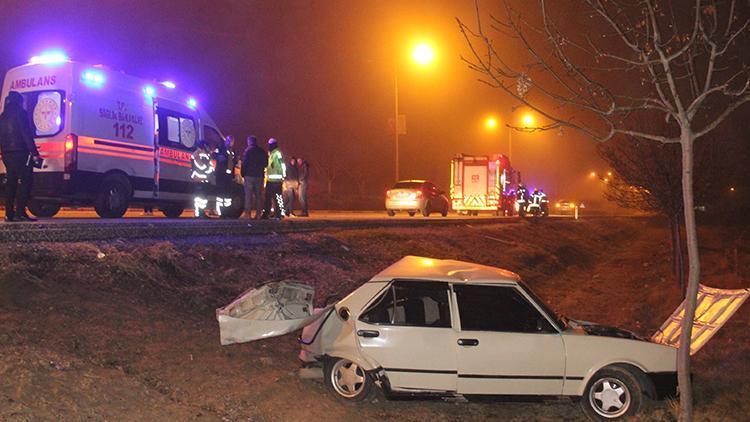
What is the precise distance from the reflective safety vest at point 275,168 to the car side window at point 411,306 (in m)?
8.29

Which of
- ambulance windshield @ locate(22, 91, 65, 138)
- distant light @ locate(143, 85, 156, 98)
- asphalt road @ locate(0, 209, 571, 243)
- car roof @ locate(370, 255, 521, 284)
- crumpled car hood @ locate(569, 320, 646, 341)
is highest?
distant light @ locate(143, 85, 156, 98)

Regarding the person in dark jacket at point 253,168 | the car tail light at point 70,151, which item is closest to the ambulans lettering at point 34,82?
the car tail light at point 70,151

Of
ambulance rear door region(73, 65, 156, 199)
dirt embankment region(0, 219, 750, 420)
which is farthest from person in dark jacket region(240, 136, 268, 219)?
ambulance rear door region(73, 65, 156, 199)

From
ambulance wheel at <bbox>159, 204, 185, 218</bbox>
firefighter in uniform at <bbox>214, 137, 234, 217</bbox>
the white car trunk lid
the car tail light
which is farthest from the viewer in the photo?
ambulance wheel at <bbox>159, 204, 185, 218</bbox>

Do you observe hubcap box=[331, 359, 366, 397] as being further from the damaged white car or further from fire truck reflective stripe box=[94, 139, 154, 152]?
fire truck reflective stripe box=[94, 139, 154, 152]

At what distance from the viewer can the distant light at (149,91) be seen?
12.5 metres

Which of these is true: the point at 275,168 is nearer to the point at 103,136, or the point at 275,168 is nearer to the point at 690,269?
the point at 103,136

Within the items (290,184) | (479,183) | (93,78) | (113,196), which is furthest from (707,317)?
(479,183)

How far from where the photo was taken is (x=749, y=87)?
5059mm

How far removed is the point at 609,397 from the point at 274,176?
31.3 feet

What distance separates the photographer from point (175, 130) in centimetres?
1324

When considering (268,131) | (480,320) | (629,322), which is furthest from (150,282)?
(268,131)

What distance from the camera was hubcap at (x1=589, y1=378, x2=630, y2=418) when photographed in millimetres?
5613

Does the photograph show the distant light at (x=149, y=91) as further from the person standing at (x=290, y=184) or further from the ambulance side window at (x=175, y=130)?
the person standing at (x=290, y=184)
